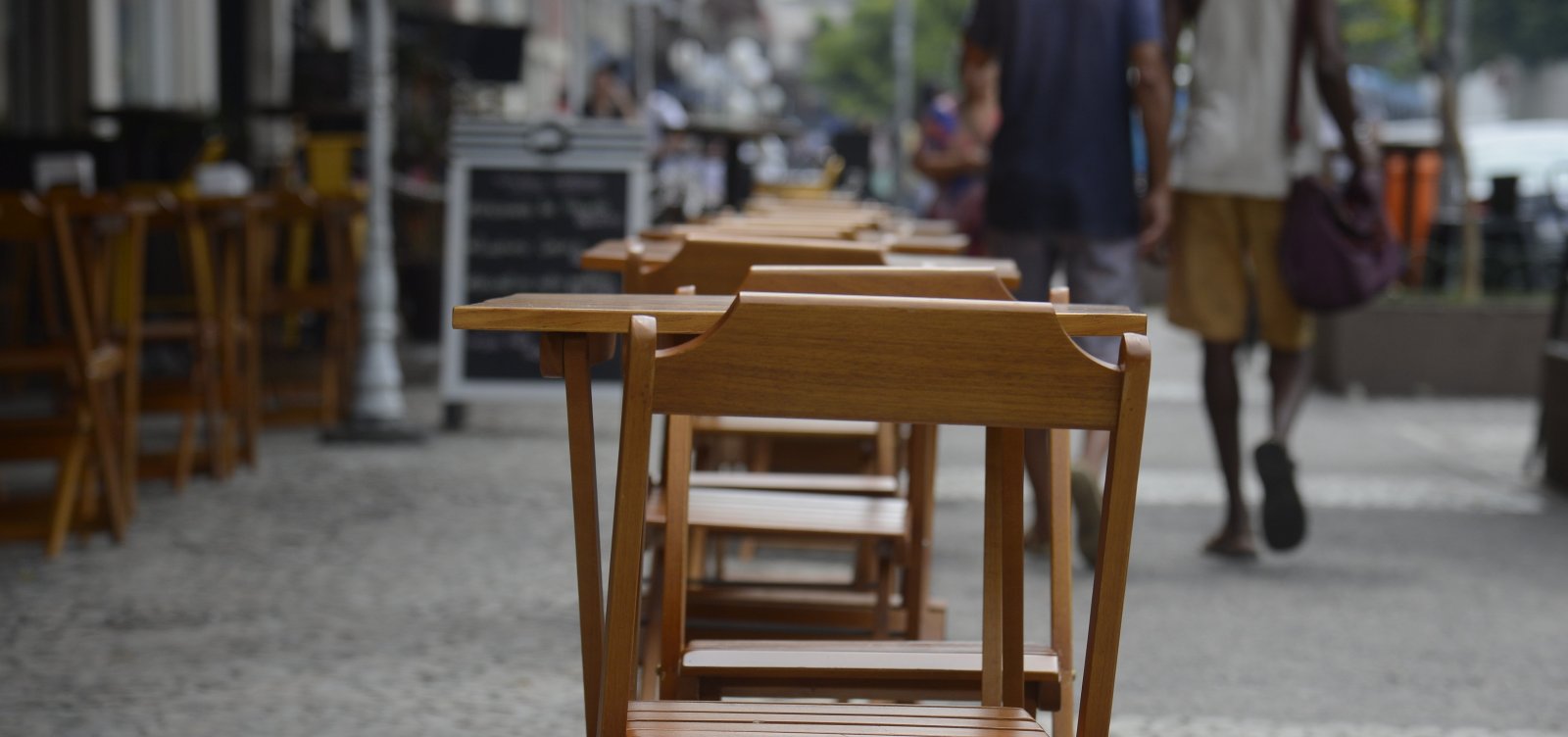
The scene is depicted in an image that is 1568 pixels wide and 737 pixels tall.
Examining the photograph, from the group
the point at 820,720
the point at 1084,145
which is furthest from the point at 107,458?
the point at 820,720

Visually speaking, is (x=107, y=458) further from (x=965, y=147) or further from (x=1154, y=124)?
(x=965, y=147)

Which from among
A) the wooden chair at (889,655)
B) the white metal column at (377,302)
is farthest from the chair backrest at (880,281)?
the white metal column at (377,302)

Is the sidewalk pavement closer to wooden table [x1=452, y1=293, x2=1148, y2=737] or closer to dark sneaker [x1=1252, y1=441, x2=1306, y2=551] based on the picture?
dark sneaker [x1=1252, y1=441, x2=1306, y2=551]

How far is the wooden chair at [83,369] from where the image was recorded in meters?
5.55

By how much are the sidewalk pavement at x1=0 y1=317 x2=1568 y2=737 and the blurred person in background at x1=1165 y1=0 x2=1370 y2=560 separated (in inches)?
20.5

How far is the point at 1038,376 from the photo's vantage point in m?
2.11

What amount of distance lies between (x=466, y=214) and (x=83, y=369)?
9.95ft

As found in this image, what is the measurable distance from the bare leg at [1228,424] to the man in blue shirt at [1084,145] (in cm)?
34

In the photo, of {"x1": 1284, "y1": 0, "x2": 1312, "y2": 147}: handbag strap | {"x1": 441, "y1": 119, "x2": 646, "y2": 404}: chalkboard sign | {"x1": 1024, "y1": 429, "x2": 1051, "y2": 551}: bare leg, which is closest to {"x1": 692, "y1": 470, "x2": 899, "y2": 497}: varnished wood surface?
{"x1": 1024, "y1": 429, "x2": 1051, "y2": 551}: bare leg

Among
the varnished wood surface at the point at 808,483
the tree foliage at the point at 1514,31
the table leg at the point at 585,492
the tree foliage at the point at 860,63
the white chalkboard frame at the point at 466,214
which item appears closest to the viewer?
the table leg at the point at 585,492

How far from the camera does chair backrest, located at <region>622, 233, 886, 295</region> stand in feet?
11.3

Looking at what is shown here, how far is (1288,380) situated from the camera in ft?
19.7

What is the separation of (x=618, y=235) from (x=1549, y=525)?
3.94 meters

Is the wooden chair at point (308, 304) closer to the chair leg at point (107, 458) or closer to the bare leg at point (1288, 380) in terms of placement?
the chair leg at point (107, 458)
